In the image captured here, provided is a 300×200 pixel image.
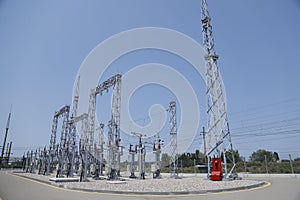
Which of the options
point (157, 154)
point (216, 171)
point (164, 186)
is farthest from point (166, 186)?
point (157, 154)

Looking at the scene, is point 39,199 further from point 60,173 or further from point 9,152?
point 9,152

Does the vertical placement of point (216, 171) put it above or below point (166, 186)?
above

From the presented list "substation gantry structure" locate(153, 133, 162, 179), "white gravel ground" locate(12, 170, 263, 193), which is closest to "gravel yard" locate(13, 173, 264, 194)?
"white gravel ground" locate(12, 170, 263, 193)

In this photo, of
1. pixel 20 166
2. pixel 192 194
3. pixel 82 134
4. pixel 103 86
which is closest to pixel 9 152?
pixel 20 166

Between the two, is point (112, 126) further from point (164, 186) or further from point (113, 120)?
point (164, 186)

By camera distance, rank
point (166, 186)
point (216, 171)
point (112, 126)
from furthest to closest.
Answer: point (112, 126)
point (216, 171)
point (166, 186)

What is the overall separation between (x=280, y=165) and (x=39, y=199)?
2490cm

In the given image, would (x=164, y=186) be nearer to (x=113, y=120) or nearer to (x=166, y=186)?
(x=166, y=186)

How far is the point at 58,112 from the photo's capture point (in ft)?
98.1

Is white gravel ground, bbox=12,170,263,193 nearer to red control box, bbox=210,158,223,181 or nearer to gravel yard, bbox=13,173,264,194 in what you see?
gravel yard, bbox=13,173,264,194

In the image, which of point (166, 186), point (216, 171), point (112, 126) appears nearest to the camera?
point (166, 186)

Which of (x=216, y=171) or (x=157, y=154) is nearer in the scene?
(x=216, y=171)

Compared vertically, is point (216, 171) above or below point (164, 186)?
above

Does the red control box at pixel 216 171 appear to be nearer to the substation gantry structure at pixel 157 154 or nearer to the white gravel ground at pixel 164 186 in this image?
the white gravel ground at pixel 164 186
